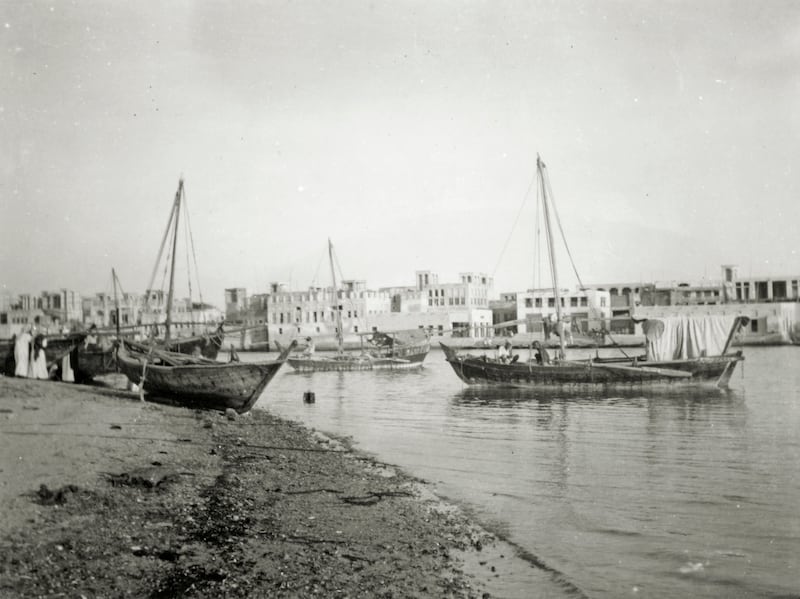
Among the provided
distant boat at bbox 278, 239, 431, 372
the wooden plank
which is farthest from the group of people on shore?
distant boat at bbox 278, 239, 431, 372

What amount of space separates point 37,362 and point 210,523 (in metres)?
22.8

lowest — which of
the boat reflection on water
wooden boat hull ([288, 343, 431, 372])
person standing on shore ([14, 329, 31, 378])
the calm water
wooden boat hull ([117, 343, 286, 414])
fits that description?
the boat reflection on water

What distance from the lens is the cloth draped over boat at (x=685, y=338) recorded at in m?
31.8

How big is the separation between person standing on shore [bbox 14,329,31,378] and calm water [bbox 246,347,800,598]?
29.3 ft

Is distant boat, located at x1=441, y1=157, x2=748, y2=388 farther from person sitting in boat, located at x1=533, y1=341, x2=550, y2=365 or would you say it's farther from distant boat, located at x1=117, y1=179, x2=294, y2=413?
distant boat, located at x1=117, y1=179, x2=294, y2=413

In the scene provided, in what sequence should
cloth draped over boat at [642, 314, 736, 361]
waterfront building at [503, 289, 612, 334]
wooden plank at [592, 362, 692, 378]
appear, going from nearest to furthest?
wooden plank at [592, 362, 692, 378]
cloth draped over boat at [642, 314, 736, 361]
waterfront building at [503, 289, 612, 334]

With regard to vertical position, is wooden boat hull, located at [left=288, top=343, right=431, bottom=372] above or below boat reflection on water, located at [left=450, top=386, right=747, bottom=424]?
above

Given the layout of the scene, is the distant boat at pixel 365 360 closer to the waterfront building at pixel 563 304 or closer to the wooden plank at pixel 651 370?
the wooden plank at pixel 651 370

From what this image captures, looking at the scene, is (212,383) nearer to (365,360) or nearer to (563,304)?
(365,360)

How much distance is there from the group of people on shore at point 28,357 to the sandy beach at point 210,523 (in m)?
13.4

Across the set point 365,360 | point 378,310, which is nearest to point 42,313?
point 365,360

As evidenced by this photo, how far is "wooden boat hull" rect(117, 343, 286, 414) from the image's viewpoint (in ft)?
66.4

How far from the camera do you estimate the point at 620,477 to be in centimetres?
1326

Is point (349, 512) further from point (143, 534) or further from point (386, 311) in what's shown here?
point (386, 311)
